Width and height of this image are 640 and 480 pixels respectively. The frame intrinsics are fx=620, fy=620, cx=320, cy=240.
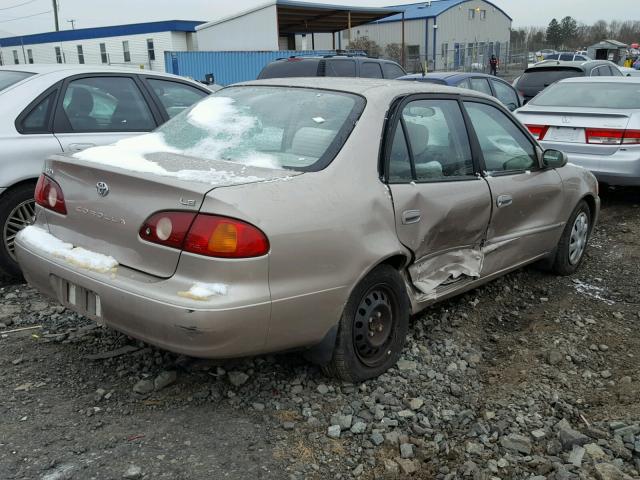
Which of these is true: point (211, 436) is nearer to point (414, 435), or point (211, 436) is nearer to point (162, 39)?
point (414, 435)

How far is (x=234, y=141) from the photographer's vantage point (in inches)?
132

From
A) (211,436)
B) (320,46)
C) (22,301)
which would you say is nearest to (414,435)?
(211,436)

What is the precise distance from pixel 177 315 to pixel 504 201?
8.05 ft

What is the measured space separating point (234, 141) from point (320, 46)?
47.6m

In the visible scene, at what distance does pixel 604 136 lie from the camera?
23.7ft

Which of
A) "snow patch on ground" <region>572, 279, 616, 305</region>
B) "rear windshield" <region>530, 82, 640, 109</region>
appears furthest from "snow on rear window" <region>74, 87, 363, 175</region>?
"rear windshield" <region>530, 82, 640, 109</region>

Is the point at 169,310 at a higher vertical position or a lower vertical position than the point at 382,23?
lower

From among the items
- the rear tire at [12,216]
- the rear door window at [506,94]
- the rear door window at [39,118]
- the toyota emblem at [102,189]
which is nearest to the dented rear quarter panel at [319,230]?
the toyota emblem at [102,189]

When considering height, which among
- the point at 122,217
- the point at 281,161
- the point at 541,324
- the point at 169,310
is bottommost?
the point at 541,324

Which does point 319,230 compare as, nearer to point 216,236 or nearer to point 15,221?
point 216,236

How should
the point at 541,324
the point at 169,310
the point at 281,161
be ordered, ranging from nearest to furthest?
1. the point at 169,310
2. the point at 281,161
3. the point at 541,324

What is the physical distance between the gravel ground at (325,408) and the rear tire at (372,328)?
11 centimetres

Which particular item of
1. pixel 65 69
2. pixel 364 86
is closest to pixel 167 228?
pixel 364 86

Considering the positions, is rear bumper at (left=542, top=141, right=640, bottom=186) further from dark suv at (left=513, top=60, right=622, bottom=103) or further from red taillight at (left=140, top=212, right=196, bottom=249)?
dark suv at (left=513, top=60, right=622, bottom=103)
